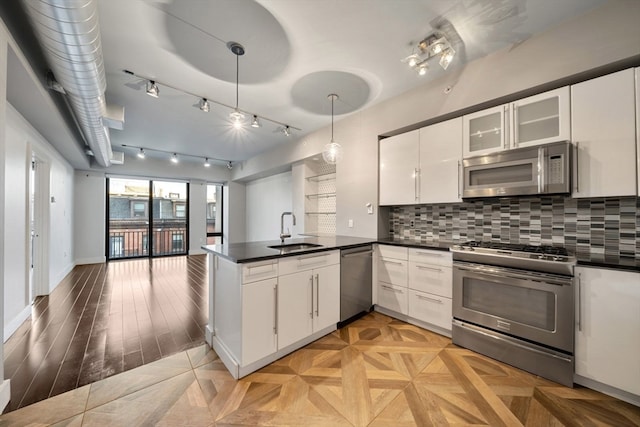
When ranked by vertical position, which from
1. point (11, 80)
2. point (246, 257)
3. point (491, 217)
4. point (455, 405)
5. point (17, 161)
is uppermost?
point (11, 80)

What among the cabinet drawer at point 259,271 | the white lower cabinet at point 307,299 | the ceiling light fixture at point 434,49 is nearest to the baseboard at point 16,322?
the cabinet drawer at point 259,271

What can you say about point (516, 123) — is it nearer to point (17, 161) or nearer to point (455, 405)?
point (455, 405)

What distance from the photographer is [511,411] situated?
5.13 feet

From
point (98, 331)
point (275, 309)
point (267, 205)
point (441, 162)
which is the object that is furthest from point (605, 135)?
point (267, 205)

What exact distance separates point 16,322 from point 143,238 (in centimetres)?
487

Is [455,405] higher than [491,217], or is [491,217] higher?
[491,217]

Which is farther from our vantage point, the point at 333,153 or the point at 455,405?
the point at 333,153

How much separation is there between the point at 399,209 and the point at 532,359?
6.70 ft

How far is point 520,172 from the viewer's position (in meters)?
2.16

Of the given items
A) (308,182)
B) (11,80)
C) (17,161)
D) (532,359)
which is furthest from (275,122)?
(532,359)

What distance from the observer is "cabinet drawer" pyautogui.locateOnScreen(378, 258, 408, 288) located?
9.30ft

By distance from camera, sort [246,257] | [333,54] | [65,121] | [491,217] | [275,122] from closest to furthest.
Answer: [246,257]
[333,54]
[491,217]
[65,121]
[275,122]

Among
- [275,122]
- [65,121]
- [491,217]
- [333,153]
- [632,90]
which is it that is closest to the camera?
[632,90]

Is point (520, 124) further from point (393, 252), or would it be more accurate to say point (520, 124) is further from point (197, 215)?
point (197, 215)
